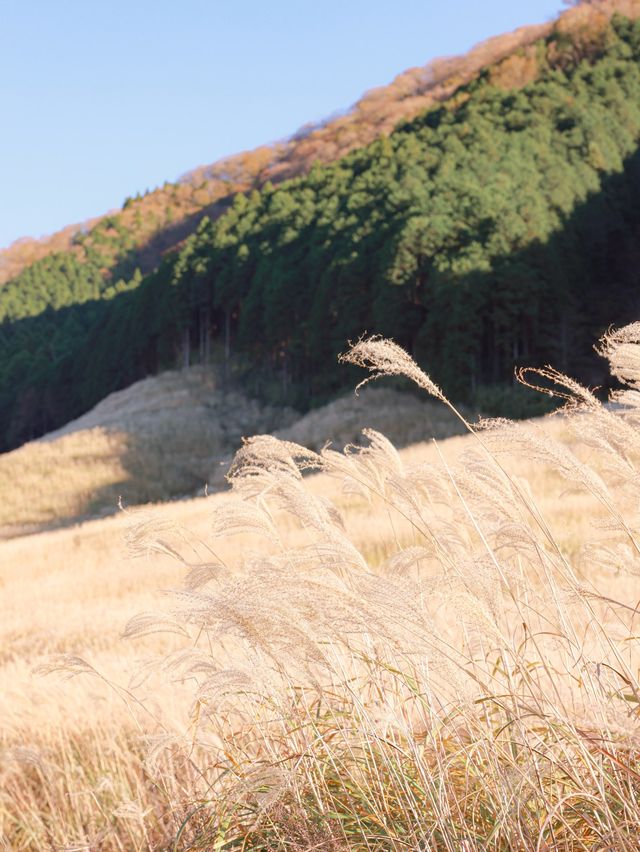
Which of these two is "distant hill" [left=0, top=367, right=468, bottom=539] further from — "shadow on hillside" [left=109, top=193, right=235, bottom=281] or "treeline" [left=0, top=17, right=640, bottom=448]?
"shadow on hillside" [left=109, top=193, right=235, bottom=281]

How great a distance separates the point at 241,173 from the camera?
5738 inches

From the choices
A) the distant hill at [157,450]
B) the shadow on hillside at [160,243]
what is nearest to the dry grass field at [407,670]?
the distant hill at [157,450]

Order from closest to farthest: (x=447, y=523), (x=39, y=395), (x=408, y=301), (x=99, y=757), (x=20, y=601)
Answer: (x=447, y=523) → (x=99, y=757) → (x=20, y=601) → (x=408, y=301) → (x=39, y=395)

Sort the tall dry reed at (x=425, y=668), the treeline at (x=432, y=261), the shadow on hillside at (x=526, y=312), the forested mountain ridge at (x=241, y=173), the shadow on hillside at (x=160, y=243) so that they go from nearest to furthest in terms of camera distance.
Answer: the tall dry reed at (x=425, y=668) → the shadow on hillside at (x=526, y=312) → the treeline at (x=432, y=261) → the forested mountain ridge at (x=241, y=173) → the shadow on hillside at (x=160, y=243)

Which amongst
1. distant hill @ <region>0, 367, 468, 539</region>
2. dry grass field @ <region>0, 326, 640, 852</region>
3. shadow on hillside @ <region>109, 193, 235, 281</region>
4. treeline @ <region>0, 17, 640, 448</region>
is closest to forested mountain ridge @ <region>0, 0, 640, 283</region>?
shadow on hillside @ <region>109, 193, 235, 281</region>

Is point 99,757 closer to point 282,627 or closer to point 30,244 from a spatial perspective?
point 282,627

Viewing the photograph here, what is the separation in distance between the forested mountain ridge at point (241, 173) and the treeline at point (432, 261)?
131 feet

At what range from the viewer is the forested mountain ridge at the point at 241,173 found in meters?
119

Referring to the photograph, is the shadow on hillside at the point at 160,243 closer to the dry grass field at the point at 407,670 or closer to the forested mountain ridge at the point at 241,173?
the forested mountain ridge at the point at 241,173

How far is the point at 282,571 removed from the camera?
7.68 feet

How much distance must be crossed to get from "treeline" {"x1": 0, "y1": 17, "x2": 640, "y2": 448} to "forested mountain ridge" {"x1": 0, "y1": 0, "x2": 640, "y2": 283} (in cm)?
3986

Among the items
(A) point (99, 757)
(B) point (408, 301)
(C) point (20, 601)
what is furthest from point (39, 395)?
(A) point (99, 757)

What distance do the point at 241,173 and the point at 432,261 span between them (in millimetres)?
110685

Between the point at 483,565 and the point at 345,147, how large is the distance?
11785 centimetres
